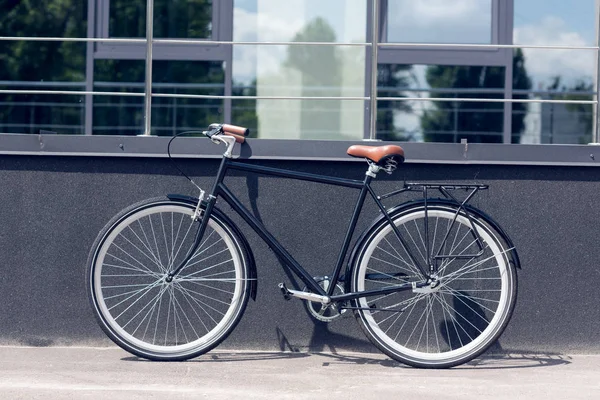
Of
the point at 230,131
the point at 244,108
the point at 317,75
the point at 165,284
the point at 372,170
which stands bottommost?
the point at 165,284

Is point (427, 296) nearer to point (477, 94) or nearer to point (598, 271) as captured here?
point (598, 271)

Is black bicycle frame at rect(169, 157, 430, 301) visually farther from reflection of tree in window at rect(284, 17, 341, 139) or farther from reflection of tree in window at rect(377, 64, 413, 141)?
reflection of tree in window at rect(377, 64, 413, 141)

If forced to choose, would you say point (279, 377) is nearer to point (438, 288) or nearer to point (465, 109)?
point (438, 288)

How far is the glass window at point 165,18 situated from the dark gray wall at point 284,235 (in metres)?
2.49

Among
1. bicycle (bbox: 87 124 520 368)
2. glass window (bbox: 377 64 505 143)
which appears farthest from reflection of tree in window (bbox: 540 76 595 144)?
bicycle (bbox: 87 124 520 368)

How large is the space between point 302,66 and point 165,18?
42.2 inches

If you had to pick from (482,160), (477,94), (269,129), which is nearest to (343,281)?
(482,160)

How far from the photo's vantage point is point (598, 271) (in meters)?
5.86

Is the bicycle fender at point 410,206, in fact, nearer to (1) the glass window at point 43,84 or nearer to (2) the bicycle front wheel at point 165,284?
(2) the bicycle front wheel at point 165,284

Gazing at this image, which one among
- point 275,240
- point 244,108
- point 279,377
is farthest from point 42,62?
point 279,377

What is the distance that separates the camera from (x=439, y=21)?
838 cm

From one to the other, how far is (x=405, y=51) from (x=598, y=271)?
112 inches

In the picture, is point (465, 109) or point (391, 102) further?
point (465, 109)

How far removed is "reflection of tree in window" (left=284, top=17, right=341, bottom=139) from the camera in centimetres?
802
